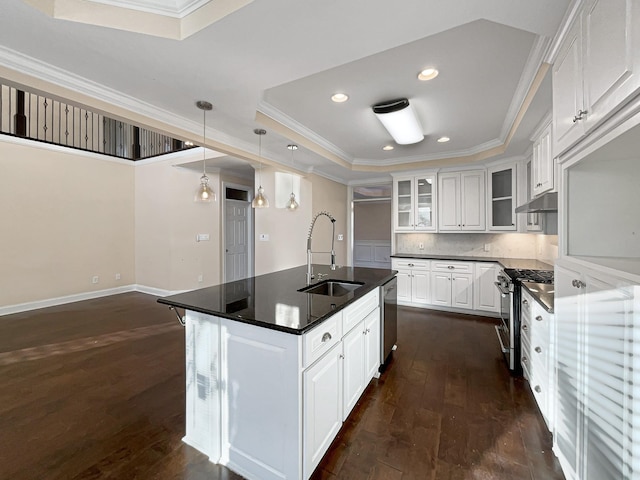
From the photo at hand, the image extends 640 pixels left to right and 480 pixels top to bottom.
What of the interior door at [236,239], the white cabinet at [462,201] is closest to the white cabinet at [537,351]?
the white cabinet at [462,201]

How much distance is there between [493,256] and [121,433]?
5.24 metres

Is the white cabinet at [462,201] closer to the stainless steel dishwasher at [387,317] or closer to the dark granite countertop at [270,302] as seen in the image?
the stainless steel dishwasher at [387,317]

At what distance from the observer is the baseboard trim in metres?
4.34

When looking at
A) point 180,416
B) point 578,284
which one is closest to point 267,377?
point 180,416

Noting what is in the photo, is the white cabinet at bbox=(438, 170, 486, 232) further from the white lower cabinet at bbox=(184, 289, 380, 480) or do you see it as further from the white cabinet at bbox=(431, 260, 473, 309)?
the white lower cabinet at bbox=(184, 289, 380, 480)

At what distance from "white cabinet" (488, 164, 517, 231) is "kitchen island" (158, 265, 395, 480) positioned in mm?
3539

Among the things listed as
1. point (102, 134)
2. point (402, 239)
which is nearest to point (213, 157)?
point (102, 134)

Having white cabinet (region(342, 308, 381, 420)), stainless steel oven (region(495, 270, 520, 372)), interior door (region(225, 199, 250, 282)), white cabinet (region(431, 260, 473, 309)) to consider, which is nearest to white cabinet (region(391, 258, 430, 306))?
white cabinet (region(431, 260, 473, 309))

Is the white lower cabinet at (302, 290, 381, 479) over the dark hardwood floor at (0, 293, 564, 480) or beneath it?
over

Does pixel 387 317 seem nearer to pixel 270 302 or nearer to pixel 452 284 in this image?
pixel 270 302

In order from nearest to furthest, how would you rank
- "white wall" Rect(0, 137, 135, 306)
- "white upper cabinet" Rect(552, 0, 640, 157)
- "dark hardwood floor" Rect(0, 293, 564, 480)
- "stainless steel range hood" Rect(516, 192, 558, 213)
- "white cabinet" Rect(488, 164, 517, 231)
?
"white upper cabinet" Rect(552, 0, 640, 157) < "dark hardwood floor" Rect(0, 293, 564, 480) < "stainless steel range hood" Rect(516, 192, 558, 213) < "white cabinet" Rect(488, 164, 517, 231) < "white wall" Rect(0, 137, 135, 306)

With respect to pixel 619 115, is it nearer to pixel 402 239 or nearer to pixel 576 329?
pixel 576 329

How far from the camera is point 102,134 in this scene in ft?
19.6

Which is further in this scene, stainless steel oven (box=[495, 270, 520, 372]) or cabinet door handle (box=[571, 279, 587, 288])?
stainless steel oven (box=[495, 270, 520, 372])
